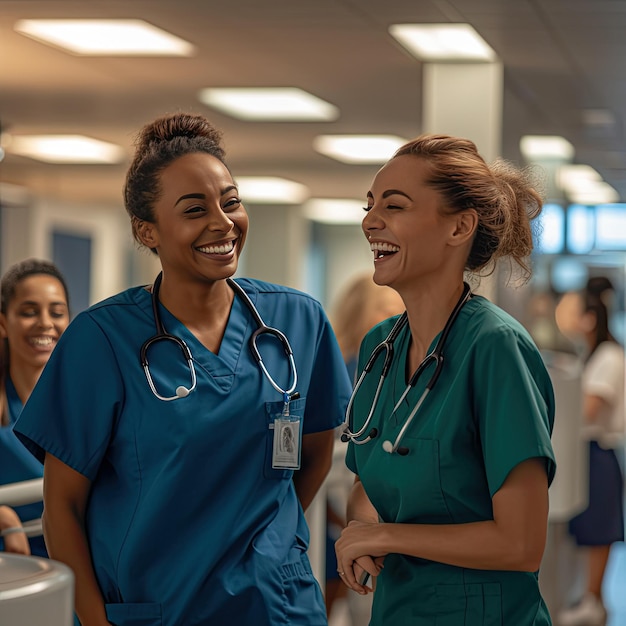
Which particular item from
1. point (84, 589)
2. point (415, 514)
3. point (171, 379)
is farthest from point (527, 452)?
point (84, 589)

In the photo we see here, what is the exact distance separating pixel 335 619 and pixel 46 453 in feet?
9.39

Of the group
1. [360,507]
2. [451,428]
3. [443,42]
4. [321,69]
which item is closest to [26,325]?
[360,507]

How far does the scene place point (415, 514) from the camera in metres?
1.45

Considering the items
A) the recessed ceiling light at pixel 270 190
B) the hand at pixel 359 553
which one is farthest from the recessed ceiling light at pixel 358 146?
the hand at pixel 359 553

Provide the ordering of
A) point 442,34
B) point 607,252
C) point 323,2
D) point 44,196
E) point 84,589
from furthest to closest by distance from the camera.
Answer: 1. point 44,196
2. point 607,252
3. point 442,34
4. point 323,2
5. point 84,589

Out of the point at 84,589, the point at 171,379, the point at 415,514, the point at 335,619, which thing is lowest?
the point at 335,619

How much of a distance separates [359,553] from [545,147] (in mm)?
5568

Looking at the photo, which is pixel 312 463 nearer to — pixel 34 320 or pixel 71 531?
pixel 71 531

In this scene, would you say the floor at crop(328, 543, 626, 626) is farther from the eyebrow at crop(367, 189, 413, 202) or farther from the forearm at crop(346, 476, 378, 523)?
the eyebrow at crop(367, 189, 413, 202)

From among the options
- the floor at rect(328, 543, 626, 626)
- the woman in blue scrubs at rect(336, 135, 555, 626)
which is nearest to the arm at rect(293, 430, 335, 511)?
the woman in blue scrubs at rect(336, 135, 555, 626)

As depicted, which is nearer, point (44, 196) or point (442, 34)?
point (442, 34)

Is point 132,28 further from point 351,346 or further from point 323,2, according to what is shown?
point 351,346

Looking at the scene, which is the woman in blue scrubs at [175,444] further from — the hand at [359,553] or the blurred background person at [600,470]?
the blurred background person at [600,470]

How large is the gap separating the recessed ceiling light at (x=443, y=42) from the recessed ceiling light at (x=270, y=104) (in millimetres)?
1067
